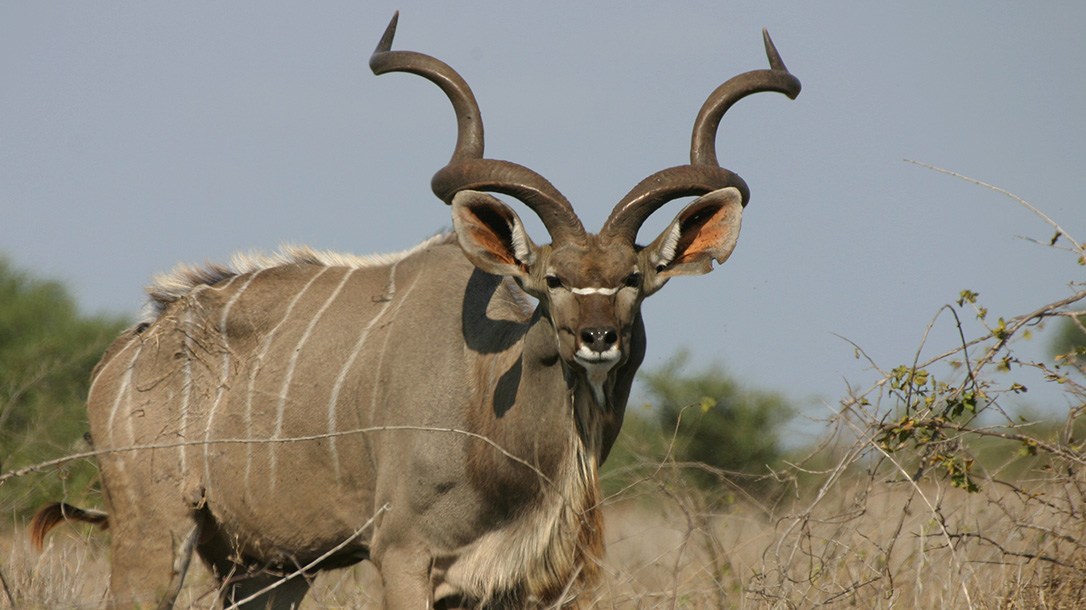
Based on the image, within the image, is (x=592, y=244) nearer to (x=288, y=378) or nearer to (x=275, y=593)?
(x=288, y=378)

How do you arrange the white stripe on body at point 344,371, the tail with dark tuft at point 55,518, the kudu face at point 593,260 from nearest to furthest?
the kudu face at point 593,260 → the white stripe on body at point 344,371 → the tail with dark tuft at point 55,518

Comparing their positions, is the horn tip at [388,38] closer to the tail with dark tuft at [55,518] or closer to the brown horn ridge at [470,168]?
the brown horn ridge at [470,168]

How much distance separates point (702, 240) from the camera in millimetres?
4043

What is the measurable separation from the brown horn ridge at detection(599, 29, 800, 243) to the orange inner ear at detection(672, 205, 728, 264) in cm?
10

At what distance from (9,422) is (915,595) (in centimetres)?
668

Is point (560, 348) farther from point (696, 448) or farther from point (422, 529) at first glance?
point (696, 448)

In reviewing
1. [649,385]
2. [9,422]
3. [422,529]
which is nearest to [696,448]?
[649,385]

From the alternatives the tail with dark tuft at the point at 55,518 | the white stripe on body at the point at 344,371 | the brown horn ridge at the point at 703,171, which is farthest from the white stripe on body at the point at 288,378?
the brown horn ridge at the point at 703,171

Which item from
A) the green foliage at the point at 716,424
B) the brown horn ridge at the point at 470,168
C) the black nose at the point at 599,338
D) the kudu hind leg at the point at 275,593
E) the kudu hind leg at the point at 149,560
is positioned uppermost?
the brown horn ridge at the point at 470,168

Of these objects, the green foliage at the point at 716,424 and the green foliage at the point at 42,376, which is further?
the green foliage at the point at 716,424

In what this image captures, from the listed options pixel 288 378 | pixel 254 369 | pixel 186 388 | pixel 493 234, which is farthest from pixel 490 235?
pixel 186 388

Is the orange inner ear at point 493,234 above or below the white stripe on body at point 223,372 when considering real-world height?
above

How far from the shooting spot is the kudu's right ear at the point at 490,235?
392 cm

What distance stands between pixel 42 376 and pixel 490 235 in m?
5.26
